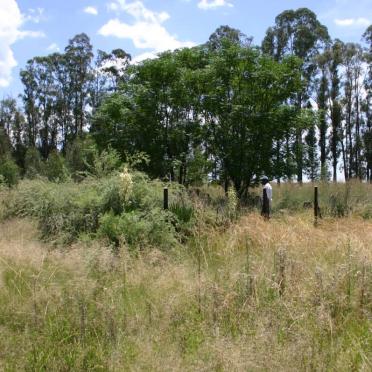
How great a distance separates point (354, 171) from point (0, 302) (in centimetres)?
3727

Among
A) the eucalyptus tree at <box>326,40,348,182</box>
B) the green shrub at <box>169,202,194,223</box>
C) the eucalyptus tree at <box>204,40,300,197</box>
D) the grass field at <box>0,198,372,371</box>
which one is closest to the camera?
the grass field at <box>0,198,372,371</box>

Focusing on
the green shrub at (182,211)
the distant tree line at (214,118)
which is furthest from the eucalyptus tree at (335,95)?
the green shrub at (182,211)

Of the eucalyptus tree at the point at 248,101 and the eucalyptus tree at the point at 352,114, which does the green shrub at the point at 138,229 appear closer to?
the eucalyptus tree at the point at 248,101

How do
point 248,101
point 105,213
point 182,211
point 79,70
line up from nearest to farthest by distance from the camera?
point 105,213 < point 182,211 < point 248,101 < point 79,70

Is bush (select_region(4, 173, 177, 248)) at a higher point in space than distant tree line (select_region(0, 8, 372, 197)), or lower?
lower

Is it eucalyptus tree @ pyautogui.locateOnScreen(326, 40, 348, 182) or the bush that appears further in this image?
eucalyptus tree @ pyautogui.locateOnScreen(326, 40, 348, 182)

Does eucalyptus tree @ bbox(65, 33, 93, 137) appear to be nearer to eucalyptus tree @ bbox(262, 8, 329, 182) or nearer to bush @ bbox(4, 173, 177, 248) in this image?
eucalyptus tree @ bbox(262, 8, 329, 182)

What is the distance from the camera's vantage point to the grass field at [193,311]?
3938mm

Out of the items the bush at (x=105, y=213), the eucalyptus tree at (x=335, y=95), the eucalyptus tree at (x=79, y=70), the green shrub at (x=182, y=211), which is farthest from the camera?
the eucalyptus tree at (x=79, y=70)

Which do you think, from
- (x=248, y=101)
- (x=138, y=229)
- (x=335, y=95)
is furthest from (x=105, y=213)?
(x=335, y=95)

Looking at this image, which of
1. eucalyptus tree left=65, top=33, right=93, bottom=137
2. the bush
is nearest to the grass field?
the bush

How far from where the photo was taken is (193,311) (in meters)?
4.88

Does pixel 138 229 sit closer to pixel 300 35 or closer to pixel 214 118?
pixel 214 118

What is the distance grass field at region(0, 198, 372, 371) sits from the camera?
3.94 m
